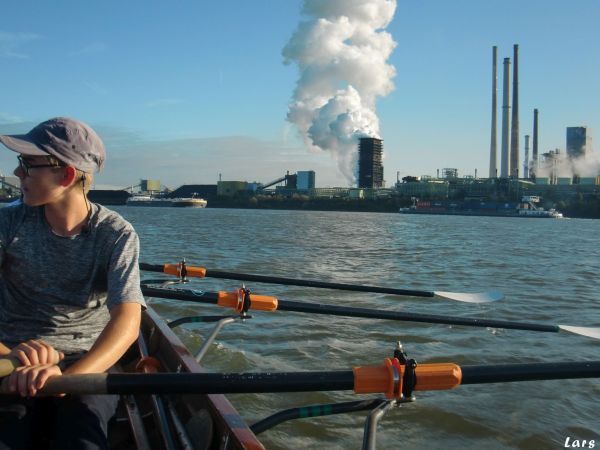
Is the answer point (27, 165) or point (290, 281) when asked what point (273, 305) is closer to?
point (290, 281)

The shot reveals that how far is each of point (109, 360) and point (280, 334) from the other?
18.8ft

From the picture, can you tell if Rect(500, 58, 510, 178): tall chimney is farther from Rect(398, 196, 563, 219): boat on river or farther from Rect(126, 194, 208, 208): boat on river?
Rect(126, 194, 208, 208): boat on river

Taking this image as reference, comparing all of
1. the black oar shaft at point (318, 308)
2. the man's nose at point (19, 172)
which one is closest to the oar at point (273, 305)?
the black oar shaft at point (318, 308)

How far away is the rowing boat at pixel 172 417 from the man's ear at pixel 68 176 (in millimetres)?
1311

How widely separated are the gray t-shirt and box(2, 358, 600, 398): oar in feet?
1.55

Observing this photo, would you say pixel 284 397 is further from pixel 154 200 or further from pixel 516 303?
pixel 154 200

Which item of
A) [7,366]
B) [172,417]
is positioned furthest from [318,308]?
[7,366]

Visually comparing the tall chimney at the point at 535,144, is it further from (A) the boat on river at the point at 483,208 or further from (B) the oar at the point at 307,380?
(B) the oar at the point at 307,380

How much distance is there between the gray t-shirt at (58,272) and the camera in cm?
270

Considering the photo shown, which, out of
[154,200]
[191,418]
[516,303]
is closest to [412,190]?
[154,200]

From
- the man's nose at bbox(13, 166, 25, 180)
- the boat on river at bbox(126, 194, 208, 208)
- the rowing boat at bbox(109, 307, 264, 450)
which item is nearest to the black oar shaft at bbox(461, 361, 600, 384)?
the rowing boat at bbox(109, 307, 264, 450)

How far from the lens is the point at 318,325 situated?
857 centimetres

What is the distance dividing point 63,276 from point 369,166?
15212 centimetres

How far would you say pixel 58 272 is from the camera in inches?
106
